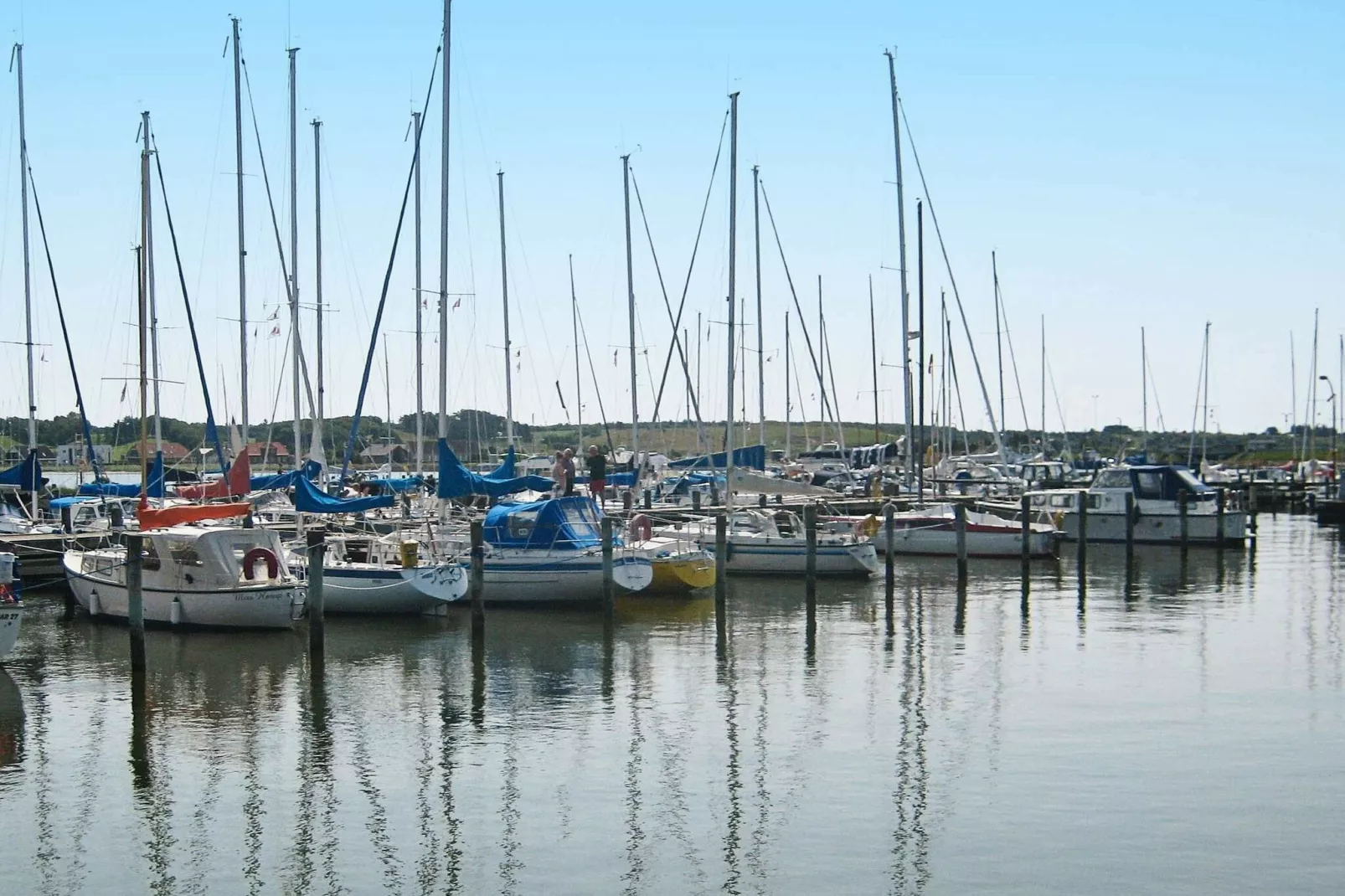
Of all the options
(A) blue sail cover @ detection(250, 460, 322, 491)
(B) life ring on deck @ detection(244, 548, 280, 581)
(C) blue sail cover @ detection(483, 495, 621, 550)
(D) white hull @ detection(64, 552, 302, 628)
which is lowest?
(D) white hull @ detection(64, 552, 302, 628)

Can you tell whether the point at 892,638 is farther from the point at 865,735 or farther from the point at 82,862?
the point at 82,862

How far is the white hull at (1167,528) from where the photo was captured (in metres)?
51.8

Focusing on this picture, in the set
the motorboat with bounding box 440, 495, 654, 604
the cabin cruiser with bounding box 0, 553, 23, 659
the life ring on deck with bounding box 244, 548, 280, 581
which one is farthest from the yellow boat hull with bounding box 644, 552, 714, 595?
the cabin cruiser with bounding box 0, 553, 23, 659

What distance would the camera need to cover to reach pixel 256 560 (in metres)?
30.6

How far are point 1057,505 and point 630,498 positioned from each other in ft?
62.5

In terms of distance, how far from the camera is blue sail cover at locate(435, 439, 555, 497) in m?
33.4

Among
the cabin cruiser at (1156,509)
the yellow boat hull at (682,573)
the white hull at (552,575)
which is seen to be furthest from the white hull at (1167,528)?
the white hull at (552,575)

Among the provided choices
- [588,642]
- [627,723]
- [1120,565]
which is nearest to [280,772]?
[627,723]

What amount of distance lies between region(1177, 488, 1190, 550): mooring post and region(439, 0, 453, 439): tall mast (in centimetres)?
2743

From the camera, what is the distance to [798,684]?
25281 mm

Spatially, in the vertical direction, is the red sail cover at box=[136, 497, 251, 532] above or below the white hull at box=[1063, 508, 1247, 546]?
above

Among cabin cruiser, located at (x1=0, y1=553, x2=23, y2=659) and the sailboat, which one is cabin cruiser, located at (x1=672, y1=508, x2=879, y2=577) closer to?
the sailboat

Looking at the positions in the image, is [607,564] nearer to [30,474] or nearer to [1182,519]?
[30,474]

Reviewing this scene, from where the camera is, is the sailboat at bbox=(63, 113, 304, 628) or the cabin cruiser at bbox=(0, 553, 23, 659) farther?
the sailboat at bbox=(63, 113, 304, 628)
